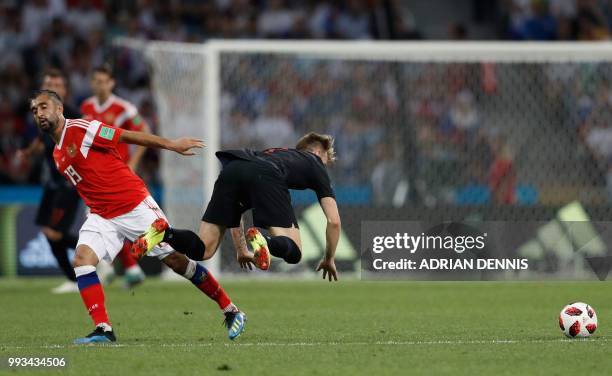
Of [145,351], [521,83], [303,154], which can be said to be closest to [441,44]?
[521,83]

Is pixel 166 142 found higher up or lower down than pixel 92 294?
higher up

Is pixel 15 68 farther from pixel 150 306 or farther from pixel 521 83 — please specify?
pixel 150 306

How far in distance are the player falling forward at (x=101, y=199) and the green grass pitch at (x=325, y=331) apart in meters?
0.41

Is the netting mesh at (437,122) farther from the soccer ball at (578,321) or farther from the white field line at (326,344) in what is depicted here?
the white field line at (326,344)

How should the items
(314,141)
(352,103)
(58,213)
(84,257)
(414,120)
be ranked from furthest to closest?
(414,120)
(352,103)
(58,213)
(314,141)
(84,257)

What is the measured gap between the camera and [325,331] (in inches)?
395

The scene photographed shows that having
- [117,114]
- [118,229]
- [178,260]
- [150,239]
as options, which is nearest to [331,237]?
[178,260]

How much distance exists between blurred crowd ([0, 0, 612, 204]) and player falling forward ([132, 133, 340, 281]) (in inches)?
324

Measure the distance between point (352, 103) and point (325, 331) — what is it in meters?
9.07

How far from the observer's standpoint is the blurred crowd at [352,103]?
60.0ft

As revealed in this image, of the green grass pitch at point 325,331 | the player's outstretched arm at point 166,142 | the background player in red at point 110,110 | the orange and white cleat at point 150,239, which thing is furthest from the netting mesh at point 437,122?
the orange and white cleat at point 150,239

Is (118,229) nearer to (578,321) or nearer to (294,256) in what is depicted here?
(294,256)

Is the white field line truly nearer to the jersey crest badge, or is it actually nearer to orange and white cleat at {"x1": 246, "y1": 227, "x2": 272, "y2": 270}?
orange and white cleat at {"x1": 246, "y1": 227, "x2": 272, "y2": 270}

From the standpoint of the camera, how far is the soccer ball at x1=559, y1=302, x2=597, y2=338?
9164 millimetres
